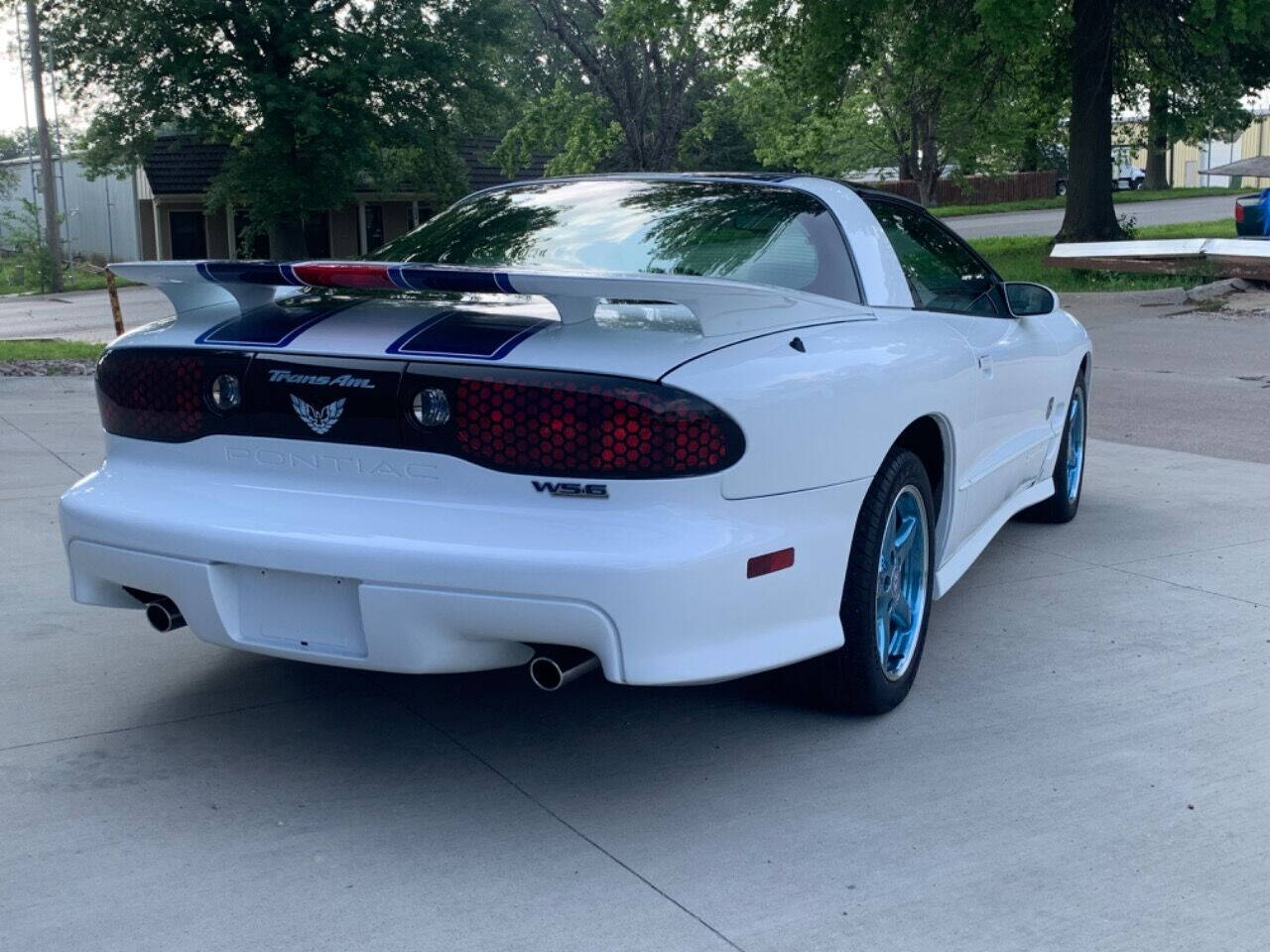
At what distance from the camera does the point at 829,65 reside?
2231cm

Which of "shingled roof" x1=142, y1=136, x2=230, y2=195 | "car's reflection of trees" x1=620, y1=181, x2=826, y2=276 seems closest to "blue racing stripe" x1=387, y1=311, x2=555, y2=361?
"car's reflection of trees" x1=620, y1=181, x2=826, y2=276

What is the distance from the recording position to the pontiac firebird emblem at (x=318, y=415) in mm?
3516

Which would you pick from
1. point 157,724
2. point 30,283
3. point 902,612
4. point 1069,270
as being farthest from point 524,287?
point 30,283

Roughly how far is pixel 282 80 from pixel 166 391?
1276 inches

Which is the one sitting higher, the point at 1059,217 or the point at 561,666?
the point at 1059,217

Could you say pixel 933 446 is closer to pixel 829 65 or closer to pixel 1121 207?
pixel 829 65

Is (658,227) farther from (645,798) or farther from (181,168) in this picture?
(181,168)

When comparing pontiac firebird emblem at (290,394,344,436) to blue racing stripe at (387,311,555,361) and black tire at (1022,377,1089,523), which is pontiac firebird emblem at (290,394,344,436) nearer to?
blue racing stripe at (387,311,555,361)

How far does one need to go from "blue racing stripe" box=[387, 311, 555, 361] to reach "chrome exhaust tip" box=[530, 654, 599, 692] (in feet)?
2.36

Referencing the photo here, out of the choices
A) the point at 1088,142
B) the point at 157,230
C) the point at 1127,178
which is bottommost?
the point at 157,230

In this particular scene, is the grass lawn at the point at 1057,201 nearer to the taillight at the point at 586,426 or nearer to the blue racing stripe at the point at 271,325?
the blue racing stripe at the point at 271,325

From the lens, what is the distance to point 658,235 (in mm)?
4359

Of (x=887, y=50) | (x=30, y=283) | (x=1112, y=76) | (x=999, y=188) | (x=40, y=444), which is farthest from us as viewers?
(x=999, y=188)

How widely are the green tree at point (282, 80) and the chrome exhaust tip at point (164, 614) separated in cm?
3169
